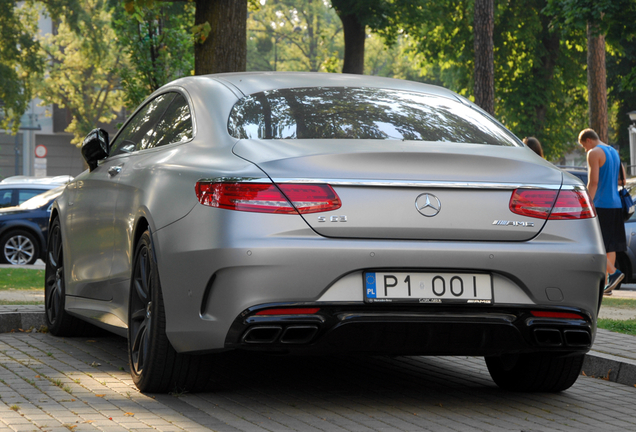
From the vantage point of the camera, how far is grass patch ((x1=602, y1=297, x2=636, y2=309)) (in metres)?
10.5

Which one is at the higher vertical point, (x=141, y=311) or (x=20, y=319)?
(x=141, y=311)

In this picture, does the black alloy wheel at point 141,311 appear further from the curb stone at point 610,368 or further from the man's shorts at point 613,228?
the man's shorts at point 613,228

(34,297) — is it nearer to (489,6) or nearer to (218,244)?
(218,244)

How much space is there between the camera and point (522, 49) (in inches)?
1330

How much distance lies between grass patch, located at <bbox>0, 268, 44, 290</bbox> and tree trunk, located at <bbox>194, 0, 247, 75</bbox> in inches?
133

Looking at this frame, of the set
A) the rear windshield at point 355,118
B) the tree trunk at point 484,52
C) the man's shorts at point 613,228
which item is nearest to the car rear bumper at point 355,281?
the rear windshield at point 355,118

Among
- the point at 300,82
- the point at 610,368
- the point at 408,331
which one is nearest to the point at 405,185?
the point at 408,331

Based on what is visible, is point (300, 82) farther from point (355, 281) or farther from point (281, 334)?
point (281, 334)

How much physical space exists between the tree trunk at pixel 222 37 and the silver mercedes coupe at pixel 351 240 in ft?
17.9

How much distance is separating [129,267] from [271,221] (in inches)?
56.8

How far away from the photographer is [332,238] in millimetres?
4281

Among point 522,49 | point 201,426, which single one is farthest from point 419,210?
point 522,49

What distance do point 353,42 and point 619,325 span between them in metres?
18.6

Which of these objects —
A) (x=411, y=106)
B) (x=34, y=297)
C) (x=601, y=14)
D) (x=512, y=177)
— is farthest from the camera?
(x=601, y=14)
